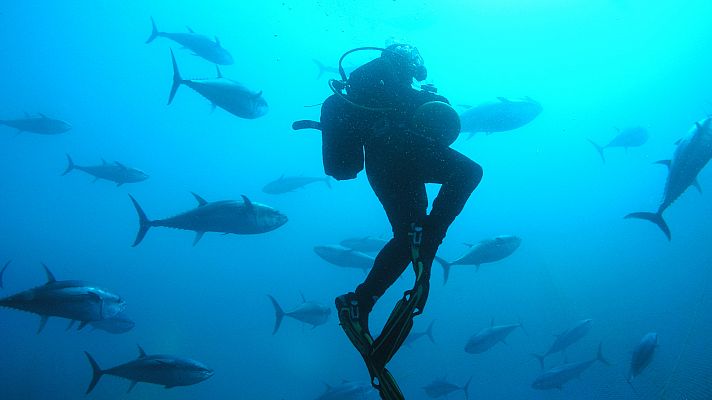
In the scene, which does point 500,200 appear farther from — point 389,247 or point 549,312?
point 389,247

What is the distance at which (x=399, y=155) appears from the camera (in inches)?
102

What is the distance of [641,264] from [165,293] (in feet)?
158

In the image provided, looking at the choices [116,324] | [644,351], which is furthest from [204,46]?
[644,351]

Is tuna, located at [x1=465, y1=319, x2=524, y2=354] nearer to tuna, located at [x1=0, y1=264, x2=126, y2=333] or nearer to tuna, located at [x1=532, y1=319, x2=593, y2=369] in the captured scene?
tuna, located at [x1=532, y1=319, x2=593, y2=369]

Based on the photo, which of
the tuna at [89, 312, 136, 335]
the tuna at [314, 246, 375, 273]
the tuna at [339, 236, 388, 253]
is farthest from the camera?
the tuna at [339, 236, 388, 253]

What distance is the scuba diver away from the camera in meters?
2.48

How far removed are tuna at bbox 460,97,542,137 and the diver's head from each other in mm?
4388

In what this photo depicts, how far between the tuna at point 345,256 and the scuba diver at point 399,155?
20.2 ft

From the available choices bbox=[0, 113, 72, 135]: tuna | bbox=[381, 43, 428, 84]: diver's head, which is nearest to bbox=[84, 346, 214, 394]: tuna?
bbox=[381, 43, 428, 84]: diver's head

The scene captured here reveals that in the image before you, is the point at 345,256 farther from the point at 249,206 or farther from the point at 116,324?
the point at 116,324

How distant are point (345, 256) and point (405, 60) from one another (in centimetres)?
659

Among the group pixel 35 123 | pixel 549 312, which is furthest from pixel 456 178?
pixel 549 312

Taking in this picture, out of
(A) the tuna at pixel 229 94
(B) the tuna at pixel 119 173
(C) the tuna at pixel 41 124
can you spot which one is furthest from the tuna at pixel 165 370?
(C) the tuna at pixel 41 124

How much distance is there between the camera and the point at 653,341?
6.94 metres
